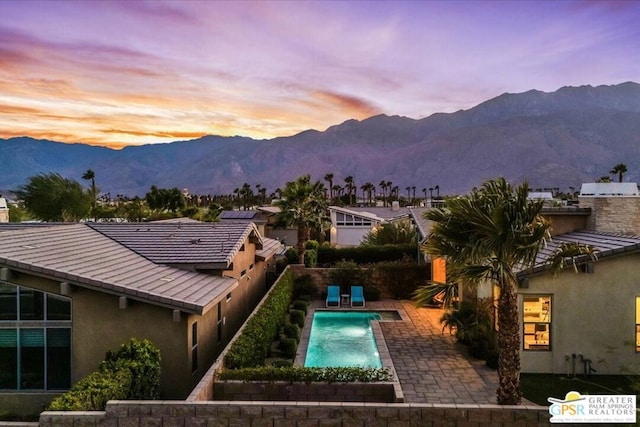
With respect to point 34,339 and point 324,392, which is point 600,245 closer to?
point 324,392

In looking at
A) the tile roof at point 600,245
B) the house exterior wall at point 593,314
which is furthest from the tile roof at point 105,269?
the house exterior wall at point 593,314

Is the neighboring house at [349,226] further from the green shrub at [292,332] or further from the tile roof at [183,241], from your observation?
the green shrub at [292,332]

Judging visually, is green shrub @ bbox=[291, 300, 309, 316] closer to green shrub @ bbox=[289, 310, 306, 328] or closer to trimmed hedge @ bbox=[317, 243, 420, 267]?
green shrub @ bbox=[289, 310, 306, 328]

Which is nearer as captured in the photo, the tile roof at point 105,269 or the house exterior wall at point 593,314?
the tile roof at point 105,269

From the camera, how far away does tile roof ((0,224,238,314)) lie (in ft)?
35.2

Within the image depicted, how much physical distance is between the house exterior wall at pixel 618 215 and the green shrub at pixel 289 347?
1232cm

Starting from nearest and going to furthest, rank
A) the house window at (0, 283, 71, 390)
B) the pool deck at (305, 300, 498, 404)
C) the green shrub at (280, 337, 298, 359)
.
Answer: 1. the house window at (0, 283, 71, 390)
2. the pool deck at (305, 300, 498, 404)
3. the green shrub at (280, 337, 298, 359)

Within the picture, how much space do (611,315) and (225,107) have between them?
7372 cm

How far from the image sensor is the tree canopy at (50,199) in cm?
4838

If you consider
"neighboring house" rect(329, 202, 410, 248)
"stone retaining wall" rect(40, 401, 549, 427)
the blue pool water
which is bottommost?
the blue pool water

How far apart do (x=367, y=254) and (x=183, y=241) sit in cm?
1739

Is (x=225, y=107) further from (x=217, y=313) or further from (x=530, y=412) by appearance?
(x=530, y=412)

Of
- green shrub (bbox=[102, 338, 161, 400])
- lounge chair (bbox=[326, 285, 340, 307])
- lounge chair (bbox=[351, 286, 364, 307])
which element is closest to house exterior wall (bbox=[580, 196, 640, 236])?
→ lounge chair (bbox=[351, 286, 364, 307])

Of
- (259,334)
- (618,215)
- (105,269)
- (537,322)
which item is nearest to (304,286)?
(259,334)
